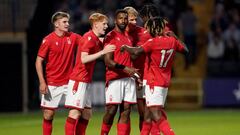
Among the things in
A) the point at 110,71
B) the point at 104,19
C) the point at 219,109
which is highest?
the point at 104,19

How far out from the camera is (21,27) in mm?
27484

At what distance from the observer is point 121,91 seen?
48.7 feet

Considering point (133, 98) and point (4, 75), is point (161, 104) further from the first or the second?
point (4, 75)

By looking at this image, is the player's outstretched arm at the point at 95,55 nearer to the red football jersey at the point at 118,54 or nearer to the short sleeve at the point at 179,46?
the red football jersey at the point at 118,54

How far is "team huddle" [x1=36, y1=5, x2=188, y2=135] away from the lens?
14.3 m

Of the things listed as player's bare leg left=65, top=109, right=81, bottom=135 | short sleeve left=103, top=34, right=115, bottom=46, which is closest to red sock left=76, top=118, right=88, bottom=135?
player's bare leg left=65, top=109, right=81, bottom=135

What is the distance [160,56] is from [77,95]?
161cm

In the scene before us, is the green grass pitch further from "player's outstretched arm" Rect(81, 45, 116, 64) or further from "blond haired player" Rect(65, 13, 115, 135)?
"player's outstretched arm" Rect(81, 45, 116, 64)

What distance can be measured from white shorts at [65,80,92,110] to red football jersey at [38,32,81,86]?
1.40ft

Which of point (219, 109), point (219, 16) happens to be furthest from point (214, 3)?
point (219, 109)

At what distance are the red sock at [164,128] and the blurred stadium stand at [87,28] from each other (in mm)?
11094

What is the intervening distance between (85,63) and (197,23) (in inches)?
619

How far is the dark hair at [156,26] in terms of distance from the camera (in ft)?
46.7

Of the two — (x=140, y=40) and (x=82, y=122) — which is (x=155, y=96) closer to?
(x=140, y=40)
